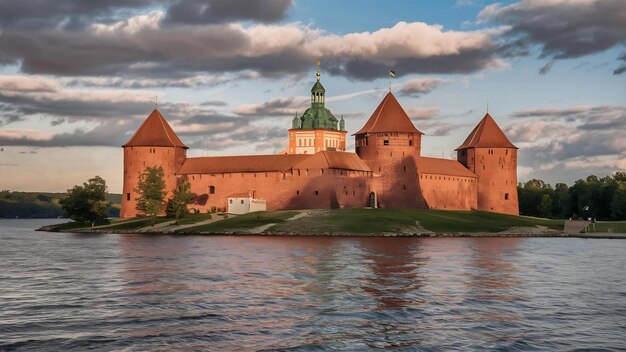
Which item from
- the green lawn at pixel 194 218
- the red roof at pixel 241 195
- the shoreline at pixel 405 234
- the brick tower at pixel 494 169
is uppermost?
the brick tower at pixel 494 169

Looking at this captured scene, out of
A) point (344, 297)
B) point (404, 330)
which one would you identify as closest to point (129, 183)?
point (344, 297)

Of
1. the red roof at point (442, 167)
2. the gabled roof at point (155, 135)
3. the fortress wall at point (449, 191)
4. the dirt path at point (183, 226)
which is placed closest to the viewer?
the dirt path at point (183, 226)

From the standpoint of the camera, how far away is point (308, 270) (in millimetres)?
34000

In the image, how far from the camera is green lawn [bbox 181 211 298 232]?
2908 inches

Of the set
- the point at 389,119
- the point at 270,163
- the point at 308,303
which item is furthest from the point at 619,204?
the point at 308,303

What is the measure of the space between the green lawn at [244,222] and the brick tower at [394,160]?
16.0m

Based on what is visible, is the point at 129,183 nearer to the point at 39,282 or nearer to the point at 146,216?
the point at 146,216

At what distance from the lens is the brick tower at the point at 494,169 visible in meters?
99.7

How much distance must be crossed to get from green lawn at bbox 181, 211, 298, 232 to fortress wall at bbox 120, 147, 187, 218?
1722 centimetres

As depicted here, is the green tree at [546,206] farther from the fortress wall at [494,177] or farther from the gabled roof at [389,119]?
the gabled roof at [389,119]

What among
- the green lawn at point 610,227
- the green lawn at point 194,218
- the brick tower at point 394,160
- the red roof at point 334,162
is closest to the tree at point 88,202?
the green lawn at point 194,218

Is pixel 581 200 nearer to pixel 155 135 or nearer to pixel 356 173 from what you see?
pixel 356 173

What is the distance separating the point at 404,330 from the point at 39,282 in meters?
16.5

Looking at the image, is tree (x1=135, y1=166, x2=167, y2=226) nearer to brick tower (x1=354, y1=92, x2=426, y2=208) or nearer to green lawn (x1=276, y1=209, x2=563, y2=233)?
green lawn (x1=276, y1=209, x2=563, y2=233)
